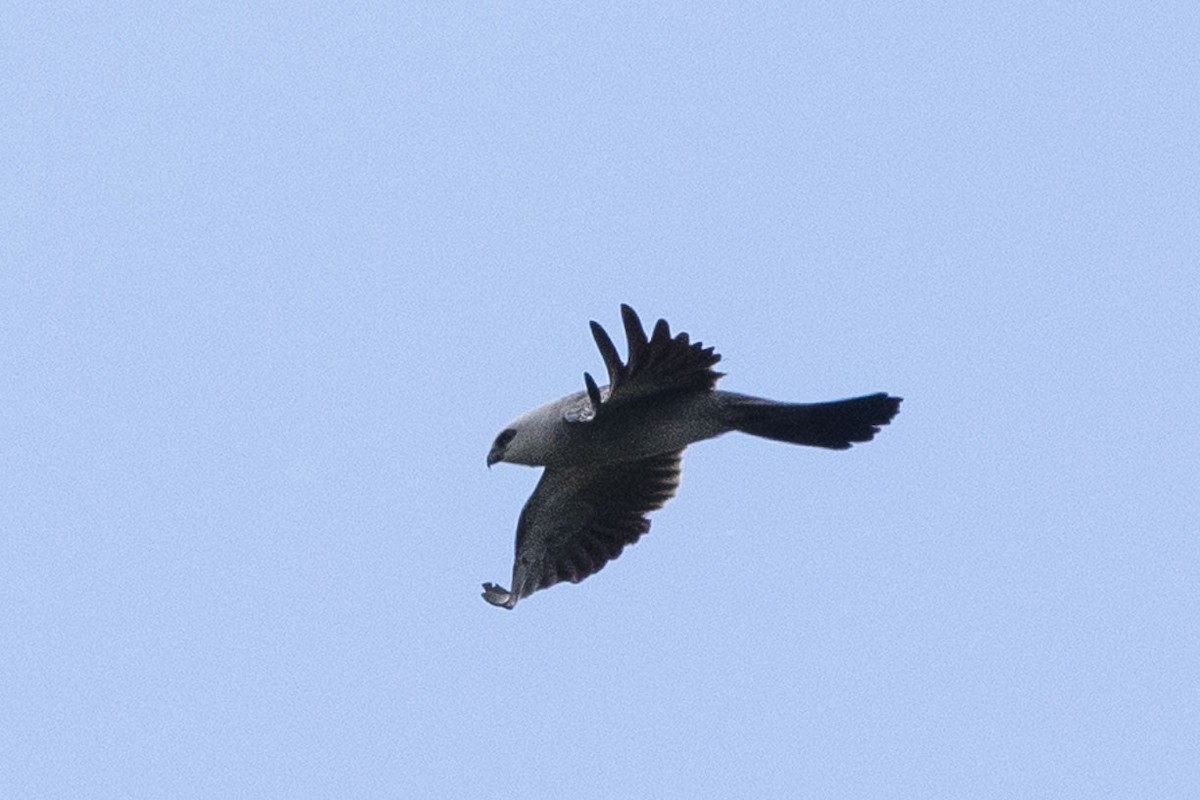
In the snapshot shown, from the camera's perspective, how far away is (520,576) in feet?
38.2

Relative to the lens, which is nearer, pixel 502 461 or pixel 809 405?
pixel 809 405

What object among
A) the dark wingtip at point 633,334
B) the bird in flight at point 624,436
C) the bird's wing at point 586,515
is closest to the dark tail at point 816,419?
the bird in flight at point 624,436

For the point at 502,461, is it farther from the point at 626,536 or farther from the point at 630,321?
the point at 630,321

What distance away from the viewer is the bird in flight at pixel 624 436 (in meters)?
9.63

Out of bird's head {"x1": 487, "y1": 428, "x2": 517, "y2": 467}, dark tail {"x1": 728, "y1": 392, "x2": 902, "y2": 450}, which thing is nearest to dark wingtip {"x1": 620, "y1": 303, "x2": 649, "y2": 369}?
dark tail {"x1": 728, "y1": 392, "x2": 902, "y2": 450}

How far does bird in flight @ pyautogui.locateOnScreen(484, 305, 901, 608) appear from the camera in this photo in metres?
9.63

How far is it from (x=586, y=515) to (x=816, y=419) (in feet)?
7.83

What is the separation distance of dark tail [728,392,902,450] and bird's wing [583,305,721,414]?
0.79 feet

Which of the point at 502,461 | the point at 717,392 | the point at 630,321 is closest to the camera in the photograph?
the point at 630,321

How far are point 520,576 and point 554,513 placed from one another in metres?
0.43

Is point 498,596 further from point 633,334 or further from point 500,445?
point 633,334

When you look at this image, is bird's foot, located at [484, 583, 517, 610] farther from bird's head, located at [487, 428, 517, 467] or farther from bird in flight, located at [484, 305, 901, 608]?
bird's head, located at [487, 428, 517, 467]

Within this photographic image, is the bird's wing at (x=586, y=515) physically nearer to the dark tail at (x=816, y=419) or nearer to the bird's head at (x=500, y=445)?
the bird's head at (x=500, y=445)

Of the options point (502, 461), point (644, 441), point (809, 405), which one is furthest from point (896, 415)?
point (502, 461)
